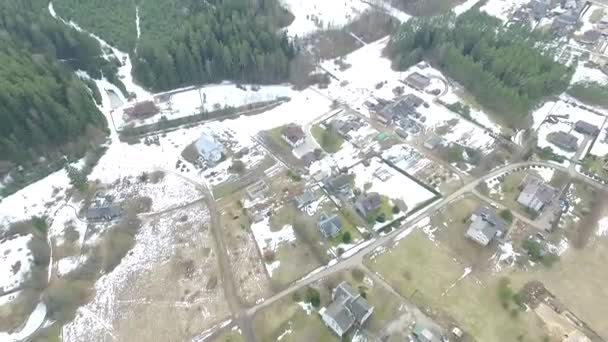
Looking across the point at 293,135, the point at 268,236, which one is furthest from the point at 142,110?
the point at 268,236

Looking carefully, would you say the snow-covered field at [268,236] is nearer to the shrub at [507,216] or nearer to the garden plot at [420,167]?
the garden plot at [420,167]

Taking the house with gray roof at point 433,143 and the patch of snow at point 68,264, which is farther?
the house with gray roof at point 433,143

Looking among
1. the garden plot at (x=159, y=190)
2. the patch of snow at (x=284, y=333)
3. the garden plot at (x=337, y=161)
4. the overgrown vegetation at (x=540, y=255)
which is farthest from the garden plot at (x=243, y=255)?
the overgrown vegetation at (x=540, y=255)

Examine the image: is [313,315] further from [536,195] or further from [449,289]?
[536,195]

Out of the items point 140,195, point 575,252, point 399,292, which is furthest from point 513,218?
point 140,195

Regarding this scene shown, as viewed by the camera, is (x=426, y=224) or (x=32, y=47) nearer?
(x=426, y=224)

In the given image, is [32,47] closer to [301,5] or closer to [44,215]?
[44,215]
